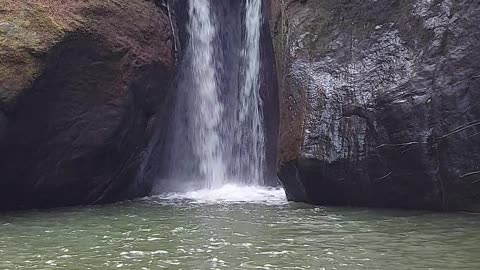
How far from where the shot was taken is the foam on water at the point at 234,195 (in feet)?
32.4

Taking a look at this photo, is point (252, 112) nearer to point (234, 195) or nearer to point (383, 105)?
point (234, 195)

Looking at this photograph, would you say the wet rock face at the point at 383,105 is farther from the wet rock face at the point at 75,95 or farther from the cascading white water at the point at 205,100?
the cascading white water at the point at 205,100

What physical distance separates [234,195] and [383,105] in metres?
3.37

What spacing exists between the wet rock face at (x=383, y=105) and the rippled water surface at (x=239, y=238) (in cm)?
44

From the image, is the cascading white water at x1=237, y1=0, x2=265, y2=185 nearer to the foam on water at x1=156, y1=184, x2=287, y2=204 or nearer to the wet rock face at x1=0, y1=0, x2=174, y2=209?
the foam on water at x1=156, y1=184, x2=287, y2=204

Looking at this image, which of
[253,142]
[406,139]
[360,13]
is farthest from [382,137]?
[253,142]

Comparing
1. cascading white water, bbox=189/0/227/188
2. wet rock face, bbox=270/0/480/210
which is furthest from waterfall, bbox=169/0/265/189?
wet rock face, bbox=270/0/480/210

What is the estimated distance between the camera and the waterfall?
12.7 meters

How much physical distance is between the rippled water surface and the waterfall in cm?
365

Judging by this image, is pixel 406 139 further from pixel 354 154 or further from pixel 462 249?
pixel 462 249

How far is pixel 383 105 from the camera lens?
845 cm

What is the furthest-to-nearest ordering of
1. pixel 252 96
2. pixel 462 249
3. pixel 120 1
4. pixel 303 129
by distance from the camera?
1. pixel 252 96
2. pixel 120 1
3. pixel 303 129
4. pixel 462 249

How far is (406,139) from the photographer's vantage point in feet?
27.0

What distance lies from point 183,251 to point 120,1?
5.61 m
